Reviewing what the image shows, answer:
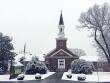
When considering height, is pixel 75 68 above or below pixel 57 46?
below

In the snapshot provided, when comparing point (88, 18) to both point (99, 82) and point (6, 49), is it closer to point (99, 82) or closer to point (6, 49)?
point (6, 49)

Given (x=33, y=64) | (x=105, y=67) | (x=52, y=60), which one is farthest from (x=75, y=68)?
(x=52, y=60)

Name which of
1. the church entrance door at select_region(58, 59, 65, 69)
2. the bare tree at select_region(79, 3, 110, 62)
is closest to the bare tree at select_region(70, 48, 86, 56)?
the church entrance door at select_region(58, 59, 65, 69)

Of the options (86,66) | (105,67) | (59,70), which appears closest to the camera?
(86,66)

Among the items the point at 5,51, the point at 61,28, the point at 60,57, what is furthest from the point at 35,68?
the point at 61,28

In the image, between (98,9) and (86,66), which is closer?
(86,66)

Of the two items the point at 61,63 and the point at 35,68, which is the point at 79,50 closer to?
the point at 61,63

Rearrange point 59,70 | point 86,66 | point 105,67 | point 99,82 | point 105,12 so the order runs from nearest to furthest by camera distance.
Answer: point 99,82 < point 86,66 < point 105,12 < point 105,67 < point 59,70

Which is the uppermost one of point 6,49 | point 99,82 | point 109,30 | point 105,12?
point 105,12

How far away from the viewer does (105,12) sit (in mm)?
53281

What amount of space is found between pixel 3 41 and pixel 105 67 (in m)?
22.5

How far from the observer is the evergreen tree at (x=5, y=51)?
50131mm

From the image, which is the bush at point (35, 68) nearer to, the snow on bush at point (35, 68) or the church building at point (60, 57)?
the snow on bush at point (35, 68)

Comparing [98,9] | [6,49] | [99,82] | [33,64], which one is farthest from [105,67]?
[99,82]
